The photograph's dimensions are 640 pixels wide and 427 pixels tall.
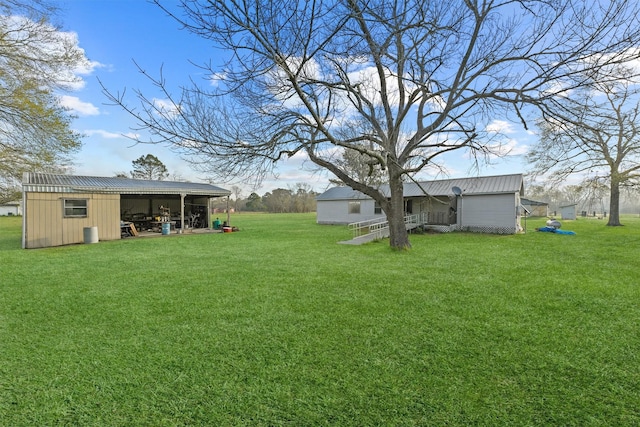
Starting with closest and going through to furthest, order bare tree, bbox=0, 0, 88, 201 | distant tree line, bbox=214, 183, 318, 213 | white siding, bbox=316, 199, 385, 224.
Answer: bare tree, bbox=0, 0, 88, 201, white siding, bbox=316, 199, 385, 224, distant tree line, bbox=214, 183, 318, 213

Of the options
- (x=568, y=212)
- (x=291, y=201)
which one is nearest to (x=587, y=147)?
(x=568, y=212)

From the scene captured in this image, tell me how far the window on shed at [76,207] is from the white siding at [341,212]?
15913 mm

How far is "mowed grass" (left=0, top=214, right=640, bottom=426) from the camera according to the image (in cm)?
237

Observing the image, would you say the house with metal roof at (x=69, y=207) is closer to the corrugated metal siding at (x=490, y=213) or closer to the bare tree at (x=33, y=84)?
the bare tree at (x=33, y=84)

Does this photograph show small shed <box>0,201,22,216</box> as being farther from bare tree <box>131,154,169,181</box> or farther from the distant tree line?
the distant tree line

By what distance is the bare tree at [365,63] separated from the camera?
4121mm

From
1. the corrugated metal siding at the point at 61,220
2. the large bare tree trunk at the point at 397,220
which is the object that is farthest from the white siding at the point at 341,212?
the corrugated metal siding at the point at 61,220

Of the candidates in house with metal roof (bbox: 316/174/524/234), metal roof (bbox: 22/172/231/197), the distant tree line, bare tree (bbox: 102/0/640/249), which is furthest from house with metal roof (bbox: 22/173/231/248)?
the distant tree line

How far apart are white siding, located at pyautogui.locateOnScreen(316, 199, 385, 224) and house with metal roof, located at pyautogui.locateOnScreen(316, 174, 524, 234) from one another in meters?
0.07

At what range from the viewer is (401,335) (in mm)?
3707

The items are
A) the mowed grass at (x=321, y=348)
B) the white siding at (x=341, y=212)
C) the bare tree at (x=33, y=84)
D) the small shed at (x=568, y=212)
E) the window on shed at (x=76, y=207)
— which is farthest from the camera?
the small shed at (x=568, y=212)

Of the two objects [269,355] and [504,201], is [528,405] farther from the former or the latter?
[504,201]

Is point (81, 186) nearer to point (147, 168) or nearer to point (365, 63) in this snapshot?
point (365, 63)

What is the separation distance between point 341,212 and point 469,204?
9455 millimetres
